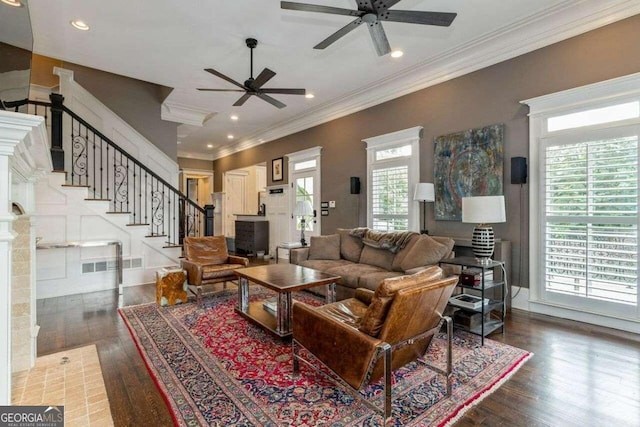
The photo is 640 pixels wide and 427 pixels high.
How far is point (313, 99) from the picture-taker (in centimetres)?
615

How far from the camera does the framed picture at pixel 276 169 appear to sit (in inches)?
315

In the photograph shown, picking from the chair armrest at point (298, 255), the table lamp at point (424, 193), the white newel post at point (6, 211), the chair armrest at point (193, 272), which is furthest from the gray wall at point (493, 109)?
the white newel post at point (6, 211)

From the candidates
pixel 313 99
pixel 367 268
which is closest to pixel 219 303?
pixel 367 268

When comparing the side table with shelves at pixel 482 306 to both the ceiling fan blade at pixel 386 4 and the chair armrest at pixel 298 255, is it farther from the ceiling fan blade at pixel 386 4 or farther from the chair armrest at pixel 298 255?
the ceiling fan blade at pixel 386 4

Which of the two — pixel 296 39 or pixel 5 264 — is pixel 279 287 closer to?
pixel 5 264

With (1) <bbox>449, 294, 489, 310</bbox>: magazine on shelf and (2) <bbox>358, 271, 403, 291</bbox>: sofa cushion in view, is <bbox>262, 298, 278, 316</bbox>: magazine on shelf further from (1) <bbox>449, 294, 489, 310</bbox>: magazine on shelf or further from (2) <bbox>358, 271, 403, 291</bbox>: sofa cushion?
(1) <bbox>449, 294, 489, 310</bbox>: magazine on shelf

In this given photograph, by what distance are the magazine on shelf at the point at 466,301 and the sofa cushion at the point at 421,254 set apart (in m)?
0.47

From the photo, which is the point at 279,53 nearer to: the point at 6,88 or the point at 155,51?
the point at 155,51

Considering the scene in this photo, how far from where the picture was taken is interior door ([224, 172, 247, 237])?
34.3ft

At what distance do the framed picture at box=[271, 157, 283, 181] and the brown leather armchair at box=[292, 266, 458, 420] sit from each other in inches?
244

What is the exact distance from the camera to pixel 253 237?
8.32 m

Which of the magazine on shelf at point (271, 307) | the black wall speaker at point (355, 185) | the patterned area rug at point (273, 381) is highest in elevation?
the black wall speaker at point (355, 185)

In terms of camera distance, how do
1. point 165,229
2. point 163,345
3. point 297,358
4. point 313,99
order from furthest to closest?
point 165,229, point 313,99, point 163,345, point 297,358

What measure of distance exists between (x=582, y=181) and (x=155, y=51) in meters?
5.67
